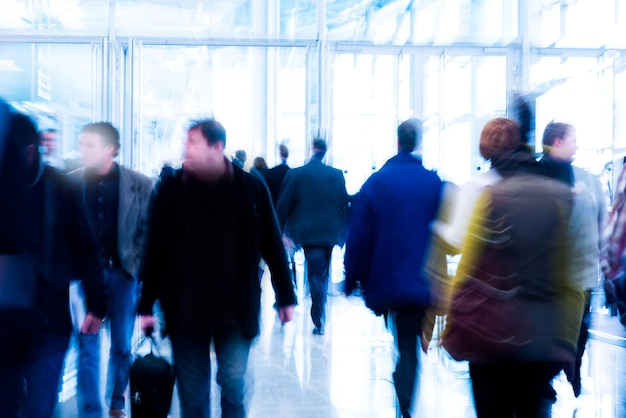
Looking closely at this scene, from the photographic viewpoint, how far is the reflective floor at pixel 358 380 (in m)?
5.54

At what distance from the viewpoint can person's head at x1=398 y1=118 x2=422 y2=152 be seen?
4.68 metres

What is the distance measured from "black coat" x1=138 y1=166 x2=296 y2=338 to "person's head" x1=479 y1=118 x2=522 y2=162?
3.58 feet

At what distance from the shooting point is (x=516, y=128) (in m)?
3.25

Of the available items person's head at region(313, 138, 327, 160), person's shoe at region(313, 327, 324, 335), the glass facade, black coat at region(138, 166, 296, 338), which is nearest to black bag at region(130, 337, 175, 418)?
black coat at region(138, 166, 296, 338)

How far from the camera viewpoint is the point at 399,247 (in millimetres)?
4477

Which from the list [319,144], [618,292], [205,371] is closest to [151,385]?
[205,371]

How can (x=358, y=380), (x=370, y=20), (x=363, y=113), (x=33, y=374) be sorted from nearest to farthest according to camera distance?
1. (x=33, y=374)
2. (x=358, y=380)
3. (x=370, y=20)
4. (x=363, y=113)

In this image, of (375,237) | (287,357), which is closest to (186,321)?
(375,237)

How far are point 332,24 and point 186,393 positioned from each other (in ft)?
33.0

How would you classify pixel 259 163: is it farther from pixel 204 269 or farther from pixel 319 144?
pixel 204 269

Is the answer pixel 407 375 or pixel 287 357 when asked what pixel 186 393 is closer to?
pixel 407 375

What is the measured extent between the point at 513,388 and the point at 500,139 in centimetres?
94

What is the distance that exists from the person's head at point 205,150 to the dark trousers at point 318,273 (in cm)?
492

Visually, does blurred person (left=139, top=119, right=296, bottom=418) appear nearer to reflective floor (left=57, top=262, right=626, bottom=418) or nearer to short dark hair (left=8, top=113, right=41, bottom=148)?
reflective floor (left=57, top=262, right=626, bottom=418)
